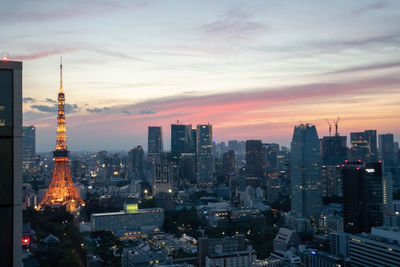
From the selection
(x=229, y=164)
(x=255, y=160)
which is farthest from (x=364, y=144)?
(x=229, y=164)

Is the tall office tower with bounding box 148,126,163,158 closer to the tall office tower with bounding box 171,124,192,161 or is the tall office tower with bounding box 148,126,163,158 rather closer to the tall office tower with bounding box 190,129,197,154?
the tall office tower with bounding box 171,124,192,161

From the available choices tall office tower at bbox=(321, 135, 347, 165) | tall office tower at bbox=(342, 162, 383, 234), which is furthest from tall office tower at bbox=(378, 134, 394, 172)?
tall office tower at bbox=(342, 162, 383, 234)

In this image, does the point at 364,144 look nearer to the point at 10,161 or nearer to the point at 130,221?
the point at 130,221

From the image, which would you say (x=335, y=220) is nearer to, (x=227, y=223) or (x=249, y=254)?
(x=227, y=223)

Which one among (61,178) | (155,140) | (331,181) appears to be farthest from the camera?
Result: (155,140)

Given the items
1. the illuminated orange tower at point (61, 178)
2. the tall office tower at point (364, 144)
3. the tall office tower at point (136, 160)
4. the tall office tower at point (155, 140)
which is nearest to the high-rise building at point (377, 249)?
the illuminated orange tower at point (61, 178)

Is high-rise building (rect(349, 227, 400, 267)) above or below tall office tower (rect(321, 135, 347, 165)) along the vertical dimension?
below

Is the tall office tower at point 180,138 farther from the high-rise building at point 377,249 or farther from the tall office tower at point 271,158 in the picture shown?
the high-rise building at point 377,249
